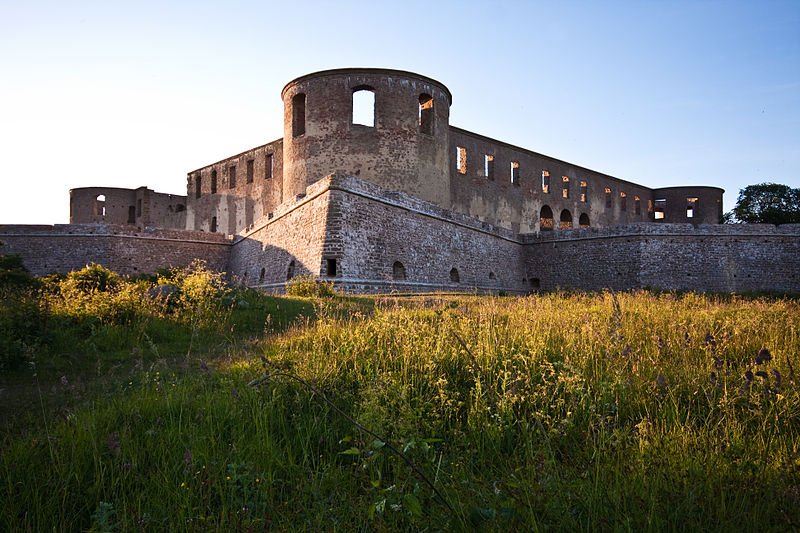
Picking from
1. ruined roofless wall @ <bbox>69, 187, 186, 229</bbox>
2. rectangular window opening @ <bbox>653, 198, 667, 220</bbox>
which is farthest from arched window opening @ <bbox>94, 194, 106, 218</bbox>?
rectangular window opening @ <bbox>653, 198, 667, 220</bbox>

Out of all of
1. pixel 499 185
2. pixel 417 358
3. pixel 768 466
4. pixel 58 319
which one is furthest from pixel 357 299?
pixel 499 185

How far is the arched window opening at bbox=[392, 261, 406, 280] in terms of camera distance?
15.6 metres

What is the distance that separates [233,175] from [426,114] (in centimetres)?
1448

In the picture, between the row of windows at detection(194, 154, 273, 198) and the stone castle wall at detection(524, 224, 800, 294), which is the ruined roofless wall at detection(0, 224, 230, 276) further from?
the stone castle wall at detection(524, 224, 800, 294)

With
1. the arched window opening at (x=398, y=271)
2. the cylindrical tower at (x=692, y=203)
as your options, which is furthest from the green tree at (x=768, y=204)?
the arched window opening at (x=398, y=271)

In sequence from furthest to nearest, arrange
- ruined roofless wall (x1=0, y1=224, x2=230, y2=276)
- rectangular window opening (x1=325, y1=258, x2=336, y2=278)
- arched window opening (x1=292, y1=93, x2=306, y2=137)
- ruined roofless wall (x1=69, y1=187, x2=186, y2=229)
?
ruined roofless wall (x1=69, y1=187, x2=186, y2=229) → arched window opening (x1=292, y1=93, x2=306, y2=137) → ruined roofless wall (x1=0, y1=224, x2=230, y2=276) → rectangular window opening (x1=325, y1=258, x2=336, y2=278)

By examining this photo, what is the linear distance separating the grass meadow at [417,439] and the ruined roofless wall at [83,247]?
1679 centimetres

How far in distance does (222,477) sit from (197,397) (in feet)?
4.60

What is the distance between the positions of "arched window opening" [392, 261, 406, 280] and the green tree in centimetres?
3535

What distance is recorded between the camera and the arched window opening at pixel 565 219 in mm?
33938

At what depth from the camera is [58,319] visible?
7465 mm

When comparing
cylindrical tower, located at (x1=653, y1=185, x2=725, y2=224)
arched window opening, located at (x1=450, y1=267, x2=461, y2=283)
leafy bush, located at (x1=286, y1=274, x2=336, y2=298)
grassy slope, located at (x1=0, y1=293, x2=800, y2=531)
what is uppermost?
cylindrical tower, located at (x1=653, y1=185, x2=725, y2=224)

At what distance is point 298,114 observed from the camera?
2259 cm

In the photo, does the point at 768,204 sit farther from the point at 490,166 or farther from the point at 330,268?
the point at 330,268
